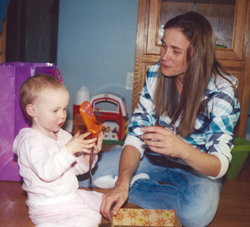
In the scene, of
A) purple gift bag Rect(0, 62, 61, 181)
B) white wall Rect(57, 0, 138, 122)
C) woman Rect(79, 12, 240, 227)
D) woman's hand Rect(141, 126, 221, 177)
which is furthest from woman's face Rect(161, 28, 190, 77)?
white wall Rect(57, 0, 138, 122)

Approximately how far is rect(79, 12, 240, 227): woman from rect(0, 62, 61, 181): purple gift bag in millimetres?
539

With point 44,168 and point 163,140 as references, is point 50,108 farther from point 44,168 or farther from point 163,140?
point 163,140

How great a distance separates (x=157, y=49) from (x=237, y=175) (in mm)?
1169

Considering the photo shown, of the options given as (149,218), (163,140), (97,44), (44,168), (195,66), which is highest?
(97,44)

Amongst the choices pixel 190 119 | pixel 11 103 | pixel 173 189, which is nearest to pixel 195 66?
pixel 190 119

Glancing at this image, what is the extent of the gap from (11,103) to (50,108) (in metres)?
0.48

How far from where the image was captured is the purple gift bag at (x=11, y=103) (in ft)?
4.20

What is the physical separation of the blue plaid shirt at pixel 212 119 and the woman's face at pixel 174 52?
133 millimetres

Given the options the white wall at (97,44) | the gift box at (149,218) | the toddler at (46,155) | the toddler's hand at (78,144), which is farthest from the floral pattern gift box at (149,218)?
the white wall at (97,44)

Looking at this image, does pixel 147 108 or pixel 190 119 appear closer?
pixel 190 119

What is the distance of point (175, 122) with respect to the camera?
1195 mm

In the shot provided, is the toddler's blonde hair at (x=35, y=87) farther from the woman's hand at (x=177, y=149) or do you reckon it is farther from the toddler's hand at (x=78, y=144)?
the woman's hand at (x=177, y=149)

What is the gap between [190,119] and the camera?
1087mm

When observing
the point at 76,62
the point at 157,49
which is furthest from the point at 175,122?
the point at 76,62
